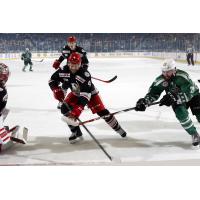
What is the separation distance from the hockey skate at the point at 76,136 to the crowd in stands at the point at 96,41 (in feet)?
2.11

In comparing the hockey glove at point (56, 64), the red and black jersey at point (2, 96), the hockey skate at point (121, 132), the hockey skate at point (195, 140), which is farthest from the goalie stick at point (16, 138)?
the hockey skate at point (195, 140)

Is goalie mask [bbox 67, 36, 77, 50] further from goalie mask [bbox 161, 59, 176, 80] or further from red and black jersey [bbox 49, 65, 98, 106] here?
goalie mask [bbox 161, 59, 176, 80]

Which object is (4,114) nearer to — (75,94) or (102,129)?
(75,94)

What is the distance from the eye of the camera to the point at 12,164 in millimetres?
2082

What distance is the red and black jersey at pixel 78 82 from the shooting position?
2.31 metres

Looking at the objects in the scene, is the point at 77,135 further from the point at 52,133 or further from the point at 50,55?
the point at 50,55

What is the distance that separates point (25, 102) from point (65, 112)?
957 mm

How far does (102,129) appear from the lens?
2.66m

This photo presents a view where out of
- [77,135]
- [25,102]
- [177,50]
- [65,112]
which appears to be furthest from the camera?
[25,102]

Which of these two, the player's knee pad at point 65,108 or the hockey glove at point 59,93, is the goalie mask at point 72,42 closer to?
the hockey glove at point 59,93

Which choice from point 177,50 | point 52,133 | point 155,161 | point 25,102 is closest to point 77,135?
point 52,133

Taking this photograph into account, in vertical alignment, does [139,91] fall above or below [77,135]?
above

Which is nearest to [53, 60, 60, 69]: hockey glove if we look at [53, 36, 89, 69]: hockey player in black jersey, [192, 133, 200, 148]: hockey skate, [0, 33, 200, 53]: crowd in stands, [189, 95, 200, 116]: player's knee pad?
[53, 36, 89, 69]: hockey player in black jersey

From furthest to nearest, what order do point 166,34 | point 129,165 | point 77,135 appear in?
point 166,34 → point 77,135 → point 129,165
